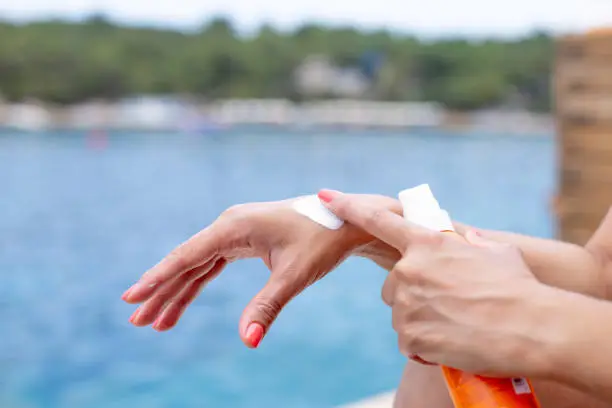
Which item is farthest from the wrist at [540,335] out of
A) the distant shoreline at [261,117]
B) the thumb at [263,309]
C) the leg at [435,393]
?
the distant shoreline at [261,117]

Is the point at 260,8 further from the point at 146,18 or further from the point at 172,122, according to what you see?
the point at 146,18

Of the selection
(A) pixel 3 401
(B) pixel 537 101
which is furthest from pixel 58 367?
(B) pixel 537 101

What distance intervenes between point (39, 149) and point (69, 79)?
502 cm

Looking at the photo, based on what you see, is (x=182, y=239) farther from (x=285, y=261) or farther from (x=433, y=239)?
Answer: (x=433, y=239)

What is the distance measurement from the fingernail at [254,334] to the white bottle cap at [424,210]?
0.47ft

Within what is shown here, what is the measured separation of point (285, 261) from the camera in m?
0.67

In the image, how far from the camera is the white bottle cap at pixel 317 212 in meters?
0.67

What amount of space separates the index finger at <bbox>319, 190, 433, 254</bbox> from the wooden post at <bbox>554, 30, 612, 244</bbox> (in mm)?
1520

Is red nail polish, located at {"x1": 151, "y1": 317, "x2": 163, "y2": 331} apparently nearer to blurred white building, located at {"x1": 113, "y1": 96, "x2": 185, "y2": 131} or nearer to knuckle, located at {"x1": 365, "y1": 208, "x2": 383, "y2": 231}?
knuckle, located at {"x1": 365, "y1": 208, "x2": 383, "y2": 231}

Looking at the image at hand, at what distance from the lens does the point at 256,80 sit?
470 inches

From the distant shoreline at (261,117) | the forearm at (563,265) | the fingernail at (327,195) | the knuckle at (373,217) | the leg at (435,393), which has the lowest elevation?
the distant shoreline at (261,117)

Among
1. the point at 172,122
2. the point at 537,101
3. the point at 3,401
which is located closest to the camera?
the point at 3,401

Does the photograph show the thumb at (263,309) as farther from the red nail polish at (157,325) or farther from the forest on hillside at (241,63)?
the forest on hillside at (241,63)

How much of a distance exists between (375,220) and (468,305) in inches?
4.4
